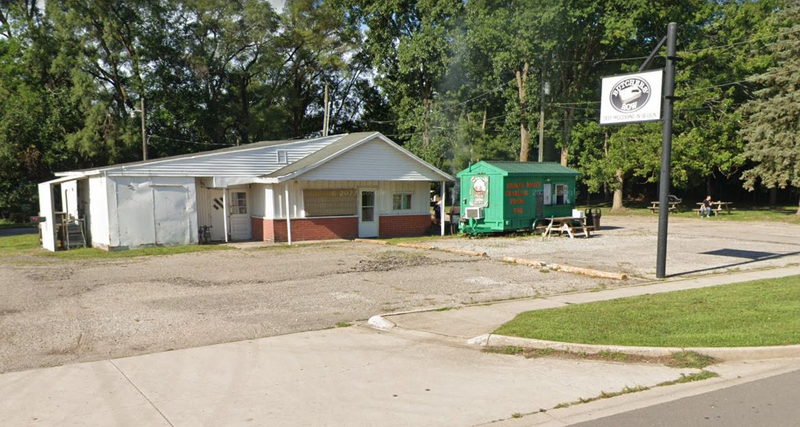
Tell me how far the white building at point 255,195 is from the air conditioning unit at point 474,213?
6.69ft

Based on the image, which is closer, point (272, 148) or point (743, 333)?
point (743, 333)

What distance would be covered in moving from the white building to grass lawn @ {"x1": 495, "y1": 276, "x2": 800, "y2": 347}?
13.8 metres

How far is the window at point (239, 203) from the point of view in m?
23.1

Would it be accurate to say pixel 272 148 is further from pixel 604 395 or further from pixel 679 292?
pixel 604 395

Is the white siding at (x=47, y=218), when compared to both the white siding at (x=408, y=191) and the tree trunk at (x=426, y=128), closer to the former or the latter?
the white siding at (x=408, y=191)

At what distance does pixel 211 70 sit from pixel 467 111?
20.6 meters

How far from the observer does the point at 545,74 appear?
130 ft

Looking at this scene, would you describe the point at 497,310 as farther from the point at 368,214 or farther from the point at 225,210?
the point at 225,210

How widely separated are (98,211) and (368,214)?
10.1 metres

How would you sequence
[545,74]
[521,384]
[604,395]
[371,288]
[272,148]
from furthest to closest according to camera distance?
[545,74] < [272,148] < [371,288] < [521,384] < [604,395]

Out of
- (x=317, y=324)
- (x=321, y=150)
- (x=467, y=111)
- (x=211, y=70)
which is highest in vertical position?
(x=211, y=70)

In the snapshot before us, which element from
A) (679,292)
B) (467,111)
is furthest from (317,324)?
(467,111)

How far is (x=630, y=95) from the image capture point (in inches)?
510

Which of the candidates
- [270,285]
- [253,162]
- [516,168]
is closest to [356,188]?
[253,162]
